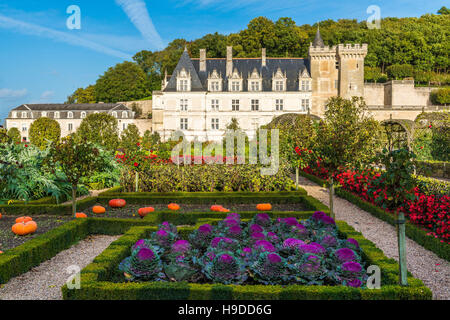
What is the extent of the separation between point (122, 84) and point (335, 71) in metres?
33.5

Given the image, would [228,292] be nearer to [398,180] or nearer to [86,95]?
[398,180]

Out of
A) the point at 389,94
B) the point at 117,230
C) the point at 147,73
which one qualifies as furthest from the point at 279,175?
the point at 147,73

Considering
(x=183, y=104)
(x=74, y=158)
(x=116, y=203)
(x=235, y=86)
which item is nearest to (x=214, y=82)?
(x=235, y=86)

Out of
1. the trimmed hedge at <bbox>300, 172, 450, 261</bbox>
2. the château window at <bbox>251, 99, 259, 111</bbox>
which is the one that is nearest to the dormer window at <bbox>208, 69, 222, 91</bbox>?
the château window at <bbox>251, 99, 259, 111</bbox>

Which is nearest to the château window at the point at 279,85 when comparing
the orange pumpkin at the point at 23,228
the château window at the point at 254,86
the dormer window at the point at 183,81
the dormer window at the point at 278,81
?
the dormer window at the point at 278,81

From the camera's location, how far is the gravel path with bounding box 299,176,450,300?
4914 millimetres

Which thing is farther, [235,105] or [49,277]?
[235,105]

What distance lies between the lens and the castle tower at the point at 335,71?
33188 mm

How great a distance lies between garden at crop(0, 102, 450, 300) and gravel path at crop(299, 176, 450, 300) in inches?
7.0

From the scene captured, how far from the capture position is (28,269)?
5.35 m

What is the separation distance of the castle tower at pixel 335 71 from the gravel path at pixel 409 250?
82.9 feet

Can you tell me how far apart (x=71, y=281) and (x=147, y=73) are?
60.3 metres

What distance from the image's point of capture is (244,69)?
34688 mm
